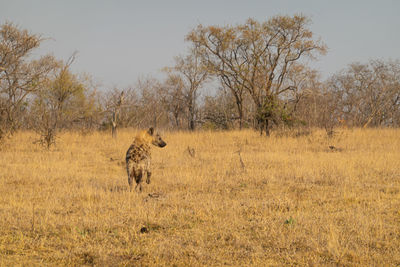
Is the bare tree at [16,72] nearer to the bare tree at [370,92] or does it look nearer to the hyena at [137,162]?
the hyena at [137,162]

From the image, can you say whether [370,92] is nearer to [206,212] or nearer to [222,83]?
[222,83]

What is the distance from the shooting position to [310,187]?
7.87 meters

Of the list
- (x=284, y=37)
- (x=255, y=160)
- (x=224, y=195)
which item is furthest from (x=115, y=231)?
(x=284, y=37)

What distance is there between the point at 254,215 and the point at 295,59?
18879 millimetres

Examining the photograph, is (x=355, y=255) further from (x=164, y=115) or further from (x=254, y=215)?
(x=164, y=115)

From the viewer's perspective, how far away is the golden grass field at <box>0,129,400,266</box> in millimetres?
4387

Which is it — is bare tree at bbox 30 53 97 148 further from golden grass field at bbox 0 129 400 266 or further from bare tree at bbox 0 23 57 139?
golden grass field at bbox 0 129 400 266

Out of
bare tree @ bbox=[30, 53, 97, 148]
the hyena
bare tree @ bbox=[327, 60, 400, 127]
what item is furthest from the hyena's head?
bare tree @ bbox=[327, 60, 400, 127]

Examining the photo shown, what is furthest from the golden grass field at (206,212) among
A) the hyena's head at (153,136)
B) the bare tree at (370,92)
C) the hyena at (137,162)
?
the bare tree at (370,92)

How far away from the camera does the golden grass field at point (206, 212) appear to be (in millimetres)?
4387

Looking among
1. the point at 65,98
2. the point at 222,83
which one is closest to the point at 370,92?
the point at 222,83

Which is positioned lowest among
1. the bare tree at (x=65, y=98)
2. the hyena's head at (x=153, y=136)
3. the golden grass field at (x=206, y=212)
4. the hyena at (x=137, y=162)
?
the golden grass field at (x=206, y=212)

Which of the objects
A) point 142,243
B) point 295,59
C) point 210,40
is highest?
point 210,40

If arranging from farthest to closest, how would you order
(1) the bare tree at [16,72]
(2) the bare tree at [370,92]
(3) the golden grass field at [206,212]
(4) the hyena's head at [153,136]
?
(2) the bare tree at [370,92]
(1) the bare tree at [16,72]
(4) the hyena's head at [153,136]
(3) the golden grass field at [206,212]
